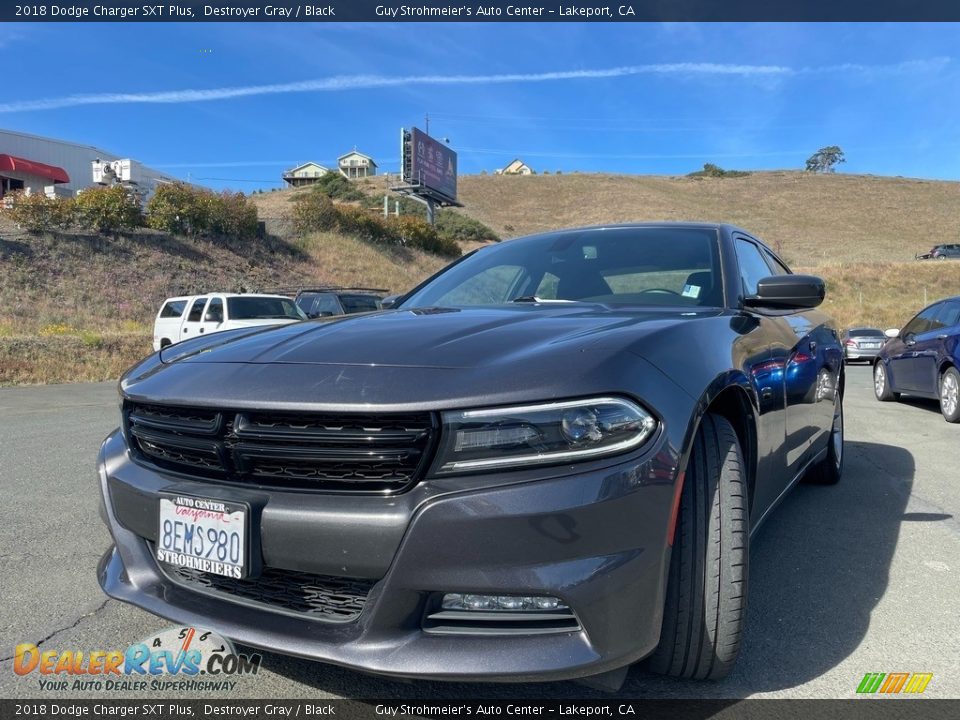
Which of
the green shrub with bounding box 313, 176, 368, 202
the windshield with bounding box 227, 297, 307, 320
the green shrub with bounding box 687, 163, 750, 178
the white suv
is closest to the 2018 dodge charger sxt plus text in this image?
the white suv

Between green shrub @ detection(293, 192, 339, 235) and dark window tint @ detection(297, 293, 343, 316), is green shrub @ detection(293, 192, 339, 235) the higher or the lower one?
the higher one

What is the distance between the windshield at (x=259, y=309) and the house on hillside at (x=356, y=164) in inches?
3436

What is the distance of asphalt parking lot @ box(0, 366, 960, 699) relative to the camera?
211 cm

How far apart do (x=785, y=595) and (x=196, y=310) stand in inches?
505

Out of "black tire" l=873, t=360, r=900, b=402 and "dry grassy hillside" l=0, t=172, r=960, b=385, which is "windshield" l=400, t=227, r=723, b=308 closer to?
"black tire" l=873, t=360, r=900, b=402

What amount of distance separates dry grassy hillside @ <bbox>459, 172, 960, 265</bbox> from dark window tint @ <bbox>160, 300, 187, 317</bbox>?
39484 mm

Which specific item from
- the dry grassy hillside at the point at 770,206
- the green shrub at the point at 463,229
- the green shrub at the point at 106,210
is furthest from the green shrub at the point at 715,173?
the green shrub at the point at 106,210

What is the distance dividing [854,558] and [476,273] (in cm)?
224

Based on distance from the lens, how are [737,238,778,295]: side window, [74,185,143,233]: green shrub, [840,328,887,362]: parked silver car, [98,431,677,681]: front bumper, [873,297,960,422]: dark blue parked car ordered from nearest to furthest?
[98,431,677,681]: front bumper → [737,238,778,295]: side window → [873,297,960,422]: dark blue parked car → [840,328,887,362]: parked silver car → [74,185,143,233]: green shrub

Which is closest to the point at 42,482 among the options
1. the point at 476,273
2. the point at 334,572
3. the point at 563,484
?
the point at 476,273

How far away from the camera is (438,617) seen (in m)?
1.68

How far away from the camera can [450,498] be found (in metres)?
1.61

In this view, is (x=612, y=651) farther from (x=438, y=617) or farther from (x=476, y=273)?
(x=476, y=273)

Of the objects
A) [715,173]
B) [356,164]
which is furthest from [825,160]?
[356,164]
